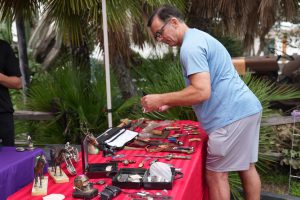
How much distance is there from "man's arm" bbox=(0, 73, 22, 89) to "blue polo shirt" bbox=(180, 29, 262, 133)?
4.19 feet

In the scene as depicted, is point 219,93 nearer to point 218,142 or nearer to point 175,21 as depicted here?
point 218,142

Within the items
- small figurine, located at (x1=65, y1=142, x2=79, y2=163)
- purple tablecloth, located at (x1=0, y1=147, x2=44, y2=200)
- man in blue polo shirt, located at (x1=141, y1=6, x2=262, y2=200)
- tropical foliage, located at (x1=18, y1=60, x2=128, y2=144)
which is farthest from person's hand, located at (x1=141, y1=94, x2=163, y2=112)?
tropical foliage, located at (x1=18, y1=60, x2=128, y2=144)

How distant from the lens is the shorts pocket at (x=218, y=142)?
2.20 m

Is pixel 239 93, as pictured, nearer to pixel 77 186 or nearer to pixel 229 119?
pixel 229 119

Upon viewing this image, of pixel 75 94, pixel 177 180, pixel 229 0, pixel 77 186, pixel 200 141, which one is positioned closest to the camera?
pixel 77 186

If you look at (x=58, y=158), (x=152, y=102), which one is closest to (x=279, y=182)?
(x=152, y=102)

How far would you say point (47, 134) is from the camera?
14.6 ft

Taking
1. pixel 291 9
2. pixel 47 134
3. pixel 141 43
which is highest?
pixel 291 9

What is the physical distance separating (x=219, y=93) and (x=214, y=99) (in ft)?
0.15

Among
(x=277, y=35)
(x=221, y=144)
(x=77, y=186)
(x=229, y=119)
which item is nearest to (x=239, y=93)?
(x=229, y=119)

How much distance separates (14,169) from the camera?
1.80 m

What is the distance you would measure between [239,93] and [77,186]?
1.13m

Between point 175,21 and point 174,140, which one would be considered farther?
point 174,140

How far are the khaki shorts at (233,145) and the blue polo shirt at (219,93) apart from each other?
0.04 m
